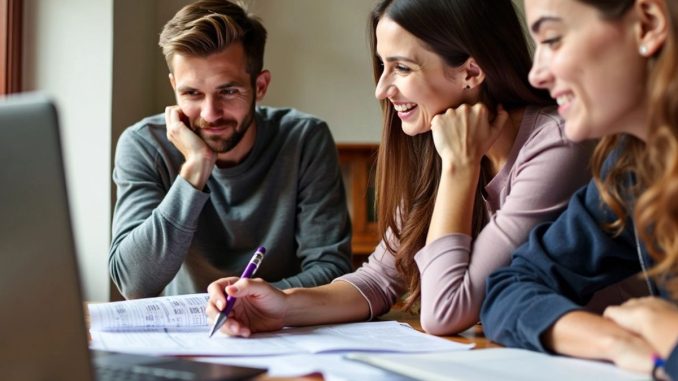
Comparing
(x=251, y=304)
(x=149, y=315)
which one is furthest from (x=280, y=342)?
(x=149, y=315)

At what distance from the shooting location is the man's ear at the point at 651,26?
105 cm

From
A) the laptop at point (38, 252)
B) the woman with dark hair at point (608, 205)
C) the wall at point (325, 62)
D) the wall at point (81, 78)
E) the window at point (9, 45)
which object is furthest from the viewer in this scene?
the wall at point (325, 62)

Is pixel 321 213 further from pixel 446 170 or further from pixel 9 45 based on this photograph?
pixel 9 45

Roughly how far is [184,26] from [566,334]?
1335 millimetres

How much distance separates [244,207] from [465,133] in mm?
784

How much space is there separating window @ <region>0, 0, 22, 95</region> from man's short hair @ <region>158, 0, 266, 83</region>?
1174mm

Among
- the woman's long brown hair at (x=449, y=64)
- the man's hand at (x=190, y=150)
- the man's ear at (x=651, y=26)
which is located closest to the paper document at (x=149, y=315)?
the woman's long brown hair at (x=449, y=64)

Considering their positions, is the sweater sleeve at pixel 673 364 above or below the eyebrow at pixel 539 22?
below

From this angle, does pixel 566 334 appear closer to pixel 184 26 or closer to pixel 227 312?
pixel 227 312

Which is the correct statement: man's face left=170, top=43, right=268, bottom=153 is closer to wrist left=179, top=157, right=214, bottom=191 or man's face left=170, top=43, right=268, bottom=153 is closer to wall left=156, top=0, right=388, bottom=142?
wrist left=179, top=157, right=214, bottom=191

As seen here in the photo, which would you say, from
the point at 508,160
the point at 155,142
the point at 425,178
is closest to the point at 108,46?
the point at 155,142

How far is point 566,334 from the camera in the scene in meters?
1.09

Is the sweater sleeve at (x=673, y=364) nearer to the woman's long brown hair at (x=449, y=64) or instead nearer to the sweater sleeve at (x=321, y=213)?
the woman's long brown hair at (x=449, y=64)

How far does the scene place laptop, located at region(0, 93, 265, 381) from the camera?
2.52ft
